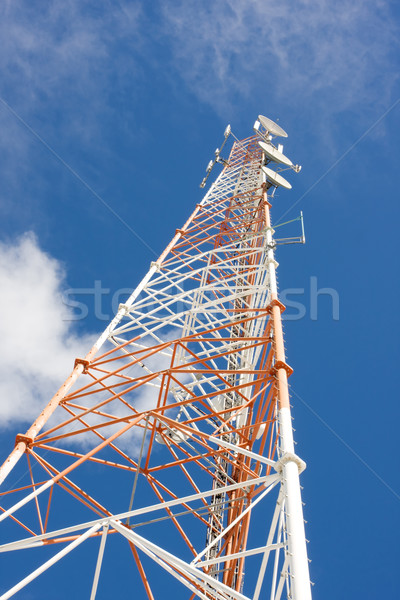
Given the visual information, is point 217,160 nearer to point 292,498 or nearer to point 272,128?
point 272,128

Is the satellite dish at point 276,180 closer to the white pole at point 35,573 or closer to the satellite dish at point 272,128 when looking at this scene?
the satellite dish at point 272,128

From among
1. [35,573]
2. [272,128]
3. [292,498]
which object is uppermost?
[272,128]

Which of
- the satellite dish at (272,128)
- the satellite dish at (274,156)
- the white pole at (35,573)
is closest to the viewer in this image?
the white pole at (35,573)

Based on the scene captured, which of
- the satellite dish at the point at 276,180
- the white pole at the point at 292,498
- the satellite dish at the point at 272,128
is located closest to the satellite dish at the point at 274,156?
the satellite dish at the point at 276,180

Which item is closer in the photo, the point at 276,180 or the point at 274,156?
the point at 276,180

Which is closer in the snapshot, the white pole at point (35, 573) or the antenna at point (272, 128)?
the white pole at point (35, 573)

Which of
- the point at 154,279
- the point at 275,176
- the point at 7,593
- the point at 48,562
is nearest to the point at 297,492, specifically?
the point at 48,562

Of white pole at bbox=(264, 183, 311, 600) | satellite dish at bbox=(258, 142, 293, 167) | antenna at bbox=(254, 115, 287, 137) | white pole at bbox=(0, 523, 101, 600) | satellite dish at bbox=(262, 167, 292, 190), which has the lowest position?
white pole at bbox=(0, 523, 101, 600)

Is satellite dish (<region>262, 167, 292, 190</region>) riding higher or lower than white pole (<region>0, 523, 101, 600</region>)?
higher

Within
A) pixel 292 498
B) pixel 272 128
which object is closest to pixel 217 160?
pixel 272 128

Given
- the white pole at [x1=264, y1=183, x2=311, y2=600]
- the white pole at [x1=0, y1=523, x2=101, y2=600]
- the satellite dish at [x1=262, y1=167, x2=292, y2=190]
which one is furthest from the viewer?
the satellite dish at [x1=262, y1=167, x2=292, y2=190]

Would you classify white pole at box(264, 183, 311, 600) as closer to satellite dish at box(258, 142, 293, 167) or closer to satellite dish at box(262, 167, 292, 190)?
satellite dish at box(262, 167, 292, 190)

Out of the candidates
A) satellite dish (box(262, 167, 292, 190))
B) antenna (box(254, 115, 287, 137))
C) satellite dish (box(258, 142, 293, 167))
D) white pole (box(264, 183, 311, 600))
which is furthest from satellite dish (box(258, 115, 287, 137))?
white pole (box(264, 183, 311, 600))

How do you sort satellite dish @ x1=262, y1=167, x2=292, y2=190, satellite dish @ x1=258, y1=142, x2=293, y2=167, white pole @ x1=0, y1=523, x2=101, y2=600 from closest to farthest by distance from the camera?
white pole @ x1=0, y1=523, x2=101, y2=600
satellite dish @ x1=262, y1=167, x2=292, y2=190
satellite dish @ x1=258, y1=142, x2=293, y2=167
